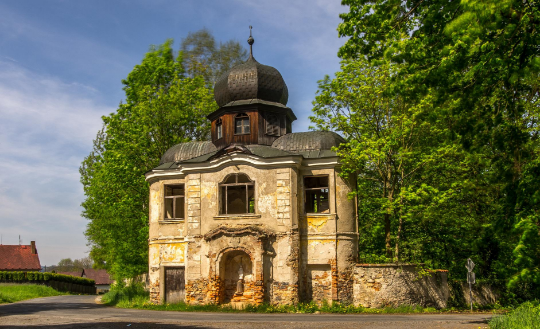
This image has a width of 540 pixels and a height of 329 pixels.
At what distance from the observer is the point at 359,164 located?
2148 cm

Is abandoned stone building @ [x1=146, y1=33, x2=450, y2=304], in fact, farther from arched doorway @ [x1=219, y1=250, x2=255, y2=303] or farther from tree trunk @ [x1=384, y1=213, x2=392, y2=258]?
tree trunk @ [x1=384, y1=213, x2=392, y2=258]

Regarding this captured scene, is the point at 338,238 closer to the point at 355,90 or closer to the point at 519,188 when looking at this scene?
the point at 355,90

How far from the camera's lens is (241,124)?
25344 millimetres

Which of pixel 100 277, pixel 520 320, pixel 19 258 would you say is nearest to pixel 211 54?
pixel 520 320

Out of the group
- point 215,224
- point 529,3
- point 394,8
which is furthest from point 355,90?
point 529,3

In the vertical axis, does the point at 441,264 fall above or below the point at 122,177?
below

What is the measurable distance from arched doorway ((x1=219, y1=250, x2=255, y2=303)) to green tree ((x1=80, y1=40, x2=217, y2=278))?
697 cm

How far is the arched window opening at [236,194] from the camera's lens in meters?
22.5

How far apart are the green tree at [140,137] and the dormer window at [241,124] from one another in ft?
17.0

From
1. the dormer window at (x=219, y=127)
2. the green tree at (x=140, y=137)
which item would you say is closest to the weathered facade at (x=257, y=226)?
the dormer window at (x=219, y=127)

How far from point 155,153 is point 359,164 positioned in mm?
13387

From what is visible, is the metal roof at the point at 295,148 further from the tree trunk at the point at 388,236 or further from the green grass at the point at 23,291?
the green grass at the point at 23,291

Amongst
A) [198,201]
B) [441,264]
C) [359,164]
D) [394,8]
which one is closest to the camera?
[394,8]

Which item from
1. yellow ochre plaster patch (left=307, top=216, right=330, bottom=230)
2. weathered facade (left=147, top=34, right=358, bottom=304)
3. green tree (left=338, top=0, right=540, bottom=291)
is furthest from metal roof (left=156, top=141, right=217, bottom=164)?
green tree (left=338, top=0, right=540, bottom=291)
